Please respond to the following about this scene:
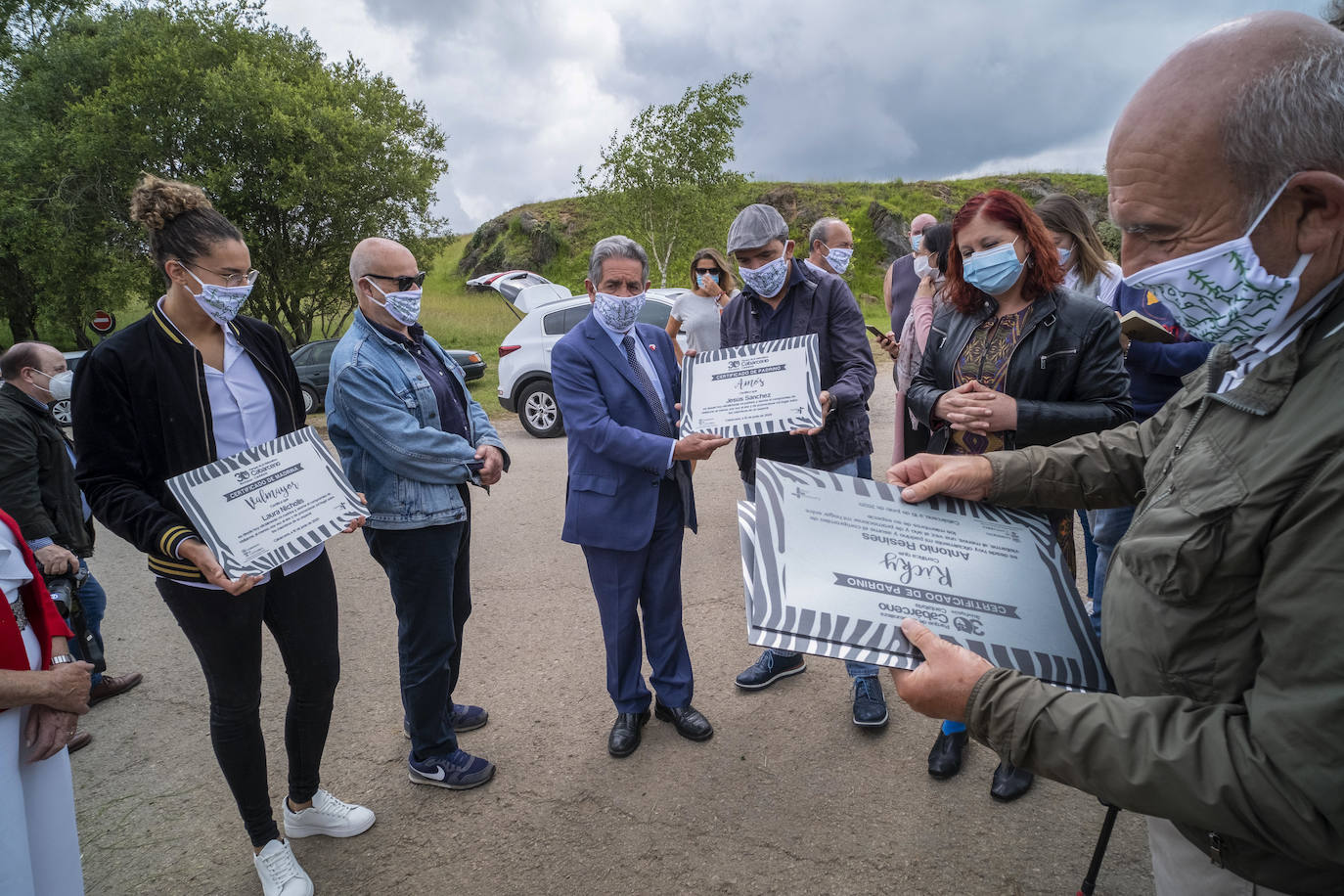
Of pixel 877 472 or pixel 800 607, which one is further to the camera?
pixel 877 472

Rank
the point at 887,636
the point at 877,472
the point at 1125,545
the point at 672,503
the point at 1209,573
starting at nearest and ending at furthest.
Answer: the point at 1209,573 < the point at 1125,545 < the point at 887,636 < the point at 672,503 < the point at 877,472

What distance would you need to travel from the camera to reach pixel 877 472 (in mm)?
7305

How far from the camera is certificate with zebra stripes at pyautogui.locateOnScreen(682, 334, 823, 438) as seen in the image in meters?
3.15

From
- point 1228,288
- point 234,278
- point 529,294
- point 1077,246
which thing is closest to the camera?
point 1228,288

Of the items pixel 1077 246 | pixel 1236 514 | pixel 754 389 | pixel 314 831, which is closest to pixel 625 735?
pixel 314 831

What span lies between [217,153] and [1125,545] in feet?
60.1

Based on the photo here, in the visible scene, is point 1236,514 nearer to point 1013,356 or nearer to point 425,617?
point 1013,356

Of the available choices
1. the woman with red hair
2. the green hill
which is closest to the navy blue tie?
the woman with red hair

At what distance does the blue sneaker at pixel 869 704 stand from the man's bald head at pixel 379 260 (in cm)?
273

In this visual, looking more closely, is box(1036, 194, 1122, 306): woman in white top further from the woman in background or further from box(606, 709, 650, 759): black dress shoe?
box(606, 709, 650, 759): black dress shoe

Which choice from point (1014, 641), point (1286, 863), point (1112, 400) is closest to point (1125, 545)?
point (1014, 641)

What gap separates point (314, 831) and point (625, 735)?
1297 millimetres

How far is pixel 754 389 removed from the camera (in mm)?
3238

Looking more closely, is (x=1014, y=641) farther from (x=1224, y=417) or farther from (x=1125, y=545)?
(x=1224, y=417)
